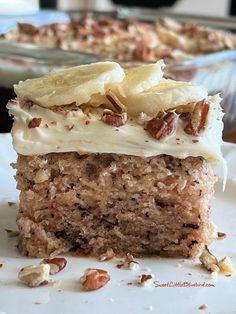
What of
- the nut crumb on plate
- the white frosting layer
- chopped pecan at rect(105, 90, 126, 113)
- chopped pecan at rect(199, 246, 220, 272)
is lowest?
the nut crumb on plate

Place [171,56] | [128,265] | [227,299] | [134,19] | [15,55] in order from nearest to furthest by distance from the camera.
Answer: [227,299] → [128,265] → [15,55] → [171,56] → [134,19]

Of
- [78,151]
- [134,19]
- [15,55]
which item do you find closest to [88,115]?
[78,151]

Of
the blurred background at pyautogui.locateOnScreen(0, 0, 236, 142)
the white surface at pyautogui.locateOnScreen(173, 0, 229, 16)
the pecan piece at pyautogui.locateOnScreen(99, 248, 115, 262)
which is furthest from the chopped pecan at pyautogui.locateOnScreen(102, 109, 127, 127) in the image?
the white surface at pyautogui.locateOnScreen(173, 0, 229, 16)

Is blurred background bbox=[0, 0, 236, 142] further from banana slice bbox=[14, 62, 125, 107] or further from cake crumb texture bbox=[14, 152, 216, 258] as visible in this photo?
cake crumb texture bbox=[14, 152, 216, 258]

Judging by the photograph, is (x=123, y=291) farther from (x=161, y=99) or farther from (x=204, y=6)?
(x=204, y=6)

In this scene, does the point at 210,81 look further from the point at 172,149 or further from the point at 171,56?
the point at 172,149

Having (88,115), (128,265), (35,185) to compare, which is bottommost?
(128,265)

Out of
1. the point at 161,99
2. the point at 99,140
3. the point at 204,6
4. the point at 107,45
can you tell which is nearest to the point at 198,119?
the point at 161,99

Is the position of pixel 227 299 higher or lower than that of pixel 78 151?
lower
